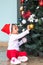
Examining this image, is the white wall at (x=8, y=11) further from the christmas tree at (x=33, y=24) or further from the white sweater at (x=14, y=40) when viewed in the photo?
the white sweater at (x=14, y=40)

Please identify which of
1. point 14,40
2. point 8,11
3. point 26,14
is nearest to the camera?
point 14,40

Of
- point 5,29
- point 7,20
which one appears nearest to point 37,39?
point 5,29

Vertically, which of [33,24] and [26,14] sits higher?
[26,14]

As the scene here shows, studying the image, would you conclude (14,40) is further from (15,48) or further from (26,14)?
(26,14)

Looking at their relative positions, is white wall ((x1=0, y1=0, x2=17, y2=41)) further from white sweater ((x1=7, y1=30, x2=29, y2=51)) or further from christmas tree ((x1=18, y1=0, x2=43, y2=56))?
white sweater ((x1=7, y1=30, x2=29, y2=51))

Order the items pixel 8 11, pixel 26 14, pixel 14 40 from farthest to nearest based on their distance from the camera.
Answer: pixel 8 11, pixel 26 14, pixel 14 40

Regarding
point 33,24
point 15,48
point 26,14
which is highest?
point 26,14

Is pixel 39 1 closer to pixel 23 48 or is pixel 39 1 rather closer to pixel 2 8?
pixel 23 48

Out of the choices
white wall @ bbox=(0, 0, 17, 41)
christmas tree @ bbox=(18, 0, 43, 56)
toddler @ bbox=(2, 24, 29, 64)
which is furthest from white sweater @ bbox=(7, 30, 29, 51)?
white wall @ bbox=(0, 0, 17, 41)

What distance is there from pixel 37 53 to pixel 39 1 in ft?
2.07

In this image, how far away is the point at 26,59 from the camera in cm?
249

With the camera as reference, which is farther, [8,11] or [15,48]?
[8,11]

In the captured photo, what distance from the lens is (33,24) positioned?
2598mm

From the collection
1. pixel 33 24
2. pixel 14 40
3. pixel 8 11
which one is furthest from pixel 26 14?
pixel 8 11
